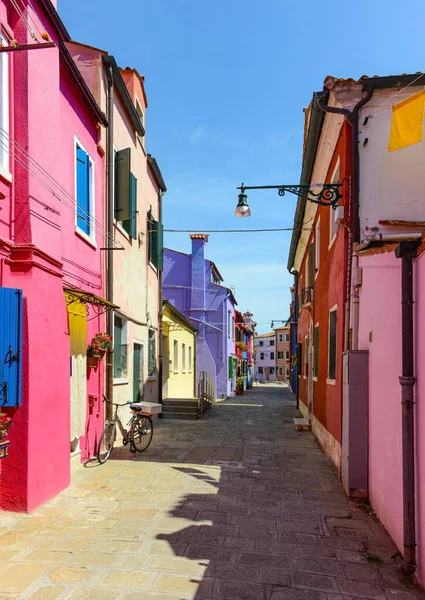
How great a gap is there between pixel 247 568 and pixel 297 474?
12.4ft

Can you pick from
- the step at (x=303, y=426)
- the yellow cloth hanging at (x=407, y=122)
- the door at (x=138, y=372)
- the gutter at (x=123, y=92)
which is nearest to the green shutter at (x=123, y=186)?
the gutter at (x=123, y=92)

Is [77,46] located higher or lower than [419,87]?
higher

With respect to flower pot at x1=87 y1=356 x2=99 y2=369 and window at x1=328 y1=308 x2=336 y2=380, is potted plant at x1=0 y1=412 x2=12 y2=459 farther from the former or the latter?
window at x1=328 y1=308 x2=336 y2=380

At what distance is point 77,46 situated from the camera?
9.08 metres

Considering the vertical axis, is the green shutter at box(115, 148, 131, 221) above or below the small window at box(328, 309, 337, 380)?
above

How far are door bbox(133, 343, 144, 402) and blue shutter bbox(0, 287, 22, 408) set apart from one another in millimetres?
6452

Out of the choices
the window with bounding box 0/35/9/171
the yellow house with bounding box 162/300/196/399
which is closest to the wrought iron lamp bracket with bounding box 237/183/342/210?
the window with bounding box 0/35/9/171

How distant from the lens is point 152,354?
46.4 ft

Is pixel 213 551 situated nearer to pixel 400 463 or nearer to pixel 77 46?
pixel 400 463

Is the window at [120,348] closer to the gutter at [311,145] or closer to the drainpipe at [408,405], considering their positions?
the gutter at [311,145]

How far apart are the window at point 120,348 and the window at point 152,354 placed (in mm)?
2880

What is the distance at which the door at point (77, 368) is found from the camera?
279 inches

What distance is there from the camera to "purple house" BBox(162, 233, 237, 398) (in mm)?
27547

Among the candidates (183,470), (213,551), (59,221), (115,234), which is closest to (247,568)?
(213,551)
